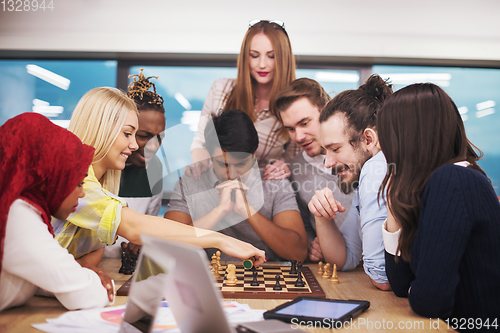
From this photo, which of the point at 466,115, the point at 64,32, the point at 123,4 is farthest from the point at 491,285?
the point at 64,32

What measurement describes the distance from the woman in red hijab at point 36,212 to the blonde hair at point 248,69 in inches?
56.7

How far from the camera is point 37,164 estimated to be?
1078 mm

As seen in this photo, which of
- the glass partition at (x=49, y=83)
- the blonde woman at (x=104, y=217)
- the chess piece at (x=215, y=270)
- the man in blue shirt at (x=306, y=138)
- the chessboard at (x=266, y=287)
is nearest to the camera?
the chessboard at (x=266, y=287)

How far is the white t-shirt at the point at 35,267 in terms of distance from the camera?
1.00 m

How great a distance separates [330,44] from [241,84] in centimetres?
84

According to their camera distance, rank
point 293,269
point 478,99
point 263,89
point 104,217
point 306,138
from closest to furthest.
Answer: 1. point 104,217
2. point 293,269
3. point 306,138
4. point 263,89
5. point 478,99

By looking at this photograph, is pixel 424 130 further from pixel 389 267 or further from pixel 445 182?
pixel 389 267

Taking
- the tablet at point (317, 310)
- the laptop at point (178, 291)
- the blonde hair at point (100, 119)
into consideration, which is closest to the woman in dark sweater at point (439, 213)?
the tablet at point (317, 310)

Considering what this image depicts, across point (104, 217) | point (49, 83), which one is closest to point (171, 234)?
point (104, 217)

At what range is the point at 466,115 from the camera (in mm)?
2986

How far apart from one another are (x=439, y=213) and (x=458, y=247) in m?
0.10

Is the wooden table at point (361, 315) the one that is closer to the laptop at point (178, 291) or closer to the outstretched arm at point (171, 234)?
the outstretched arm at point (171, 234)

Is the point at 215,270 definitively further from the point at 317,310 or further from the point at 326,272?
the point at 317,310

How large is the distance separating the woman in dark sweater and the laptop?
483 mm
